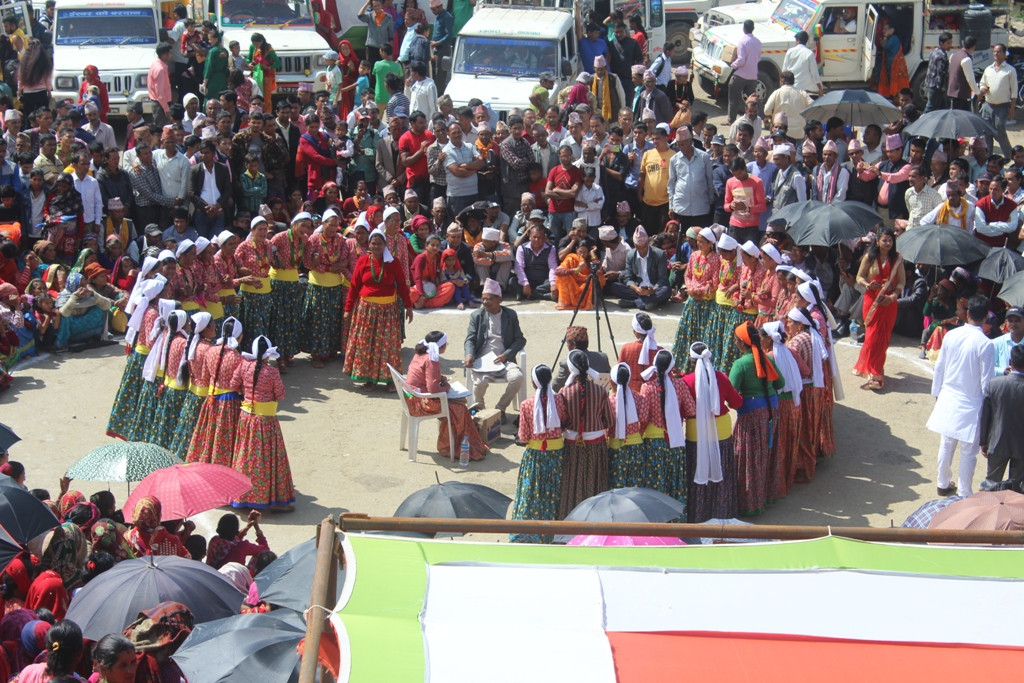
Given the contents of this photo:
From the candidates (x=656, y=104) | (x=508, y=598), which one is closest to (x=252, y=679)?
(x=508, y=598)

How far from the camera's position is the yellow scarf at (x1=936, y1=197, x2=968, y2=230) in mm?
13690

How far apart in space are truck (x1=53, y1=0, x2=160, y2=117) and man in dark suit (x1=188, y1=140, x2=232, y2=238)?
13.0 feet

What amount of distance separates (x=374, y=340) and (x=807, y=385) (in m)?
4.15

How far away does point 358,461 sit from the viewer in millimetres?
11125

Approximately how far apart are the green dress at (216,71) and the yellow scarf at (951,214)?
1011 centimetres

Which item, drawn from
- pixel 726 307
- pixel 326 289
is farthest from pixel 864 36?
pixel 326 289

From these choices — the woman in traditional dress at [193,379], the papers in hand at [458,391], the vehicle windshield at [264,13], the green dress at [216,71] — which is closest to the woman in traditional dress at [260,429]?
the woman in traditional dress at [193,379]

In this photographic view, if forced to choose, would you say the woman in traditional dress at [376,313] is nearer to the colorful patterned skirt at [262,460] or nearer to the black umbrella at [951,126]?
the colorful patterned skirt at [262,460]

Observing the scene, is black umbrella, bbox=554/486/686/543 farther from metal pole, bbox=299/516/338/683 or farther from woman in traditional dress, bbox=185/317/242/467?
metal pole, bbox=299/516/338/683

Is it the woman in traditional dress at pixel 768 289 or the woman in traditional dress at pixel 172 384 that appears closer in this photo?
the woman in traditional dress at pixel 172 384

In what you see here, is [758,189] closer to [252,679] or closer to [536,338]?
[536,338]

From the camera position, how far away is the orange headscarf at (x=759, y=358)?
32.4 feet

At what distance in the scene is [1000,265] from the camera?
41.2ft

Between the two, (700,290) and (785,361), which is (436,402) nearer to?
(700,290)
